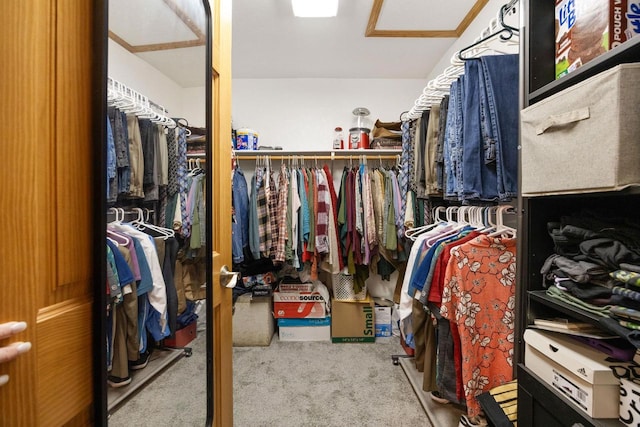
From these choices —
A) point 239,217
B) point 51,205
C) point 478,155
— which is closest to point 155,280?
point 51,205

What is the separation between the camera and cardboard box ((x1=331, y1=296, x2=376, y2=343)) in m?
2.49

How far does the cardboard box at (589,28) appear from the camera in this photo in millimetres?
667

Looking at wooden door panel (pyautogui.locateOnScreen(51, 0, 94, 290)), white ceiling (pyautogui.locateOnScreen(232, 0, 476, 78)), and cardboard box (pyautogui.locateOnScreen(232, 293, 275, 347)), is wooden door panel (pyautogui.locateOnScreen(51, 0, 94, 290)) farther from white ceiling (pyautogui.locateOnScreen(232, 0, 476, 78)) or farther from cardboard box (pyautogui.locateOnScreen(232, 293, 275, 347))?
cardboard box (pyautogui.locateOnScreen(232, 293, 275, 347))

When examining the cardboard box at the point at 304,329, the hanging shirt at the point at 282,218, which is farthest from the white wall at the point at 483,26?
the cardboard box at the point at 304,329

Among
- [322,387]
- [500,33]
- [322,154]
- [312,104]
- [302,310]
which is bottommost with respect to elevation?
[322,387]

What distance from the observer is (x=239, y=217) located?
238 cm

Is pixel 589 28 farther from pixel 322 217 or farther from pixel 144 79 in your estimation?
pixel 322 217

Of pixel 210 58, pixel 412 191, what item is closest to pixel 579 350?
pixel 210 58

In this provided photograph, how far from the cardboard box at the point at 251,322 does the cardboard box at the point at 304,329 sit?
14 centimetres

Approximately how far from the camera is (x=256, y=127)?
9.45 feet

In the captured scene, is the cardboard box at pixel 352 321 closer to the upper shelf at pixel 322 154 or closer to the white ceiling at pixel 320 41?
the upper shelf at pixel 322 154

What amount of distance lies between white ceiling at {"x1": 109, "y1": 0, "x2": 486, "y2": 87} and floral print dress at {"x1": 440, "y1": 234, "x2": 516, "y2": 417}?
52.6 inches

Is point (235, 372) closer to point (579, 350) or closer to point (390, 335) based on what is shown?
point (390, 335)

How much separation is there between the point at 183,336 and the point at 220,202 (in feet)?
1.51
